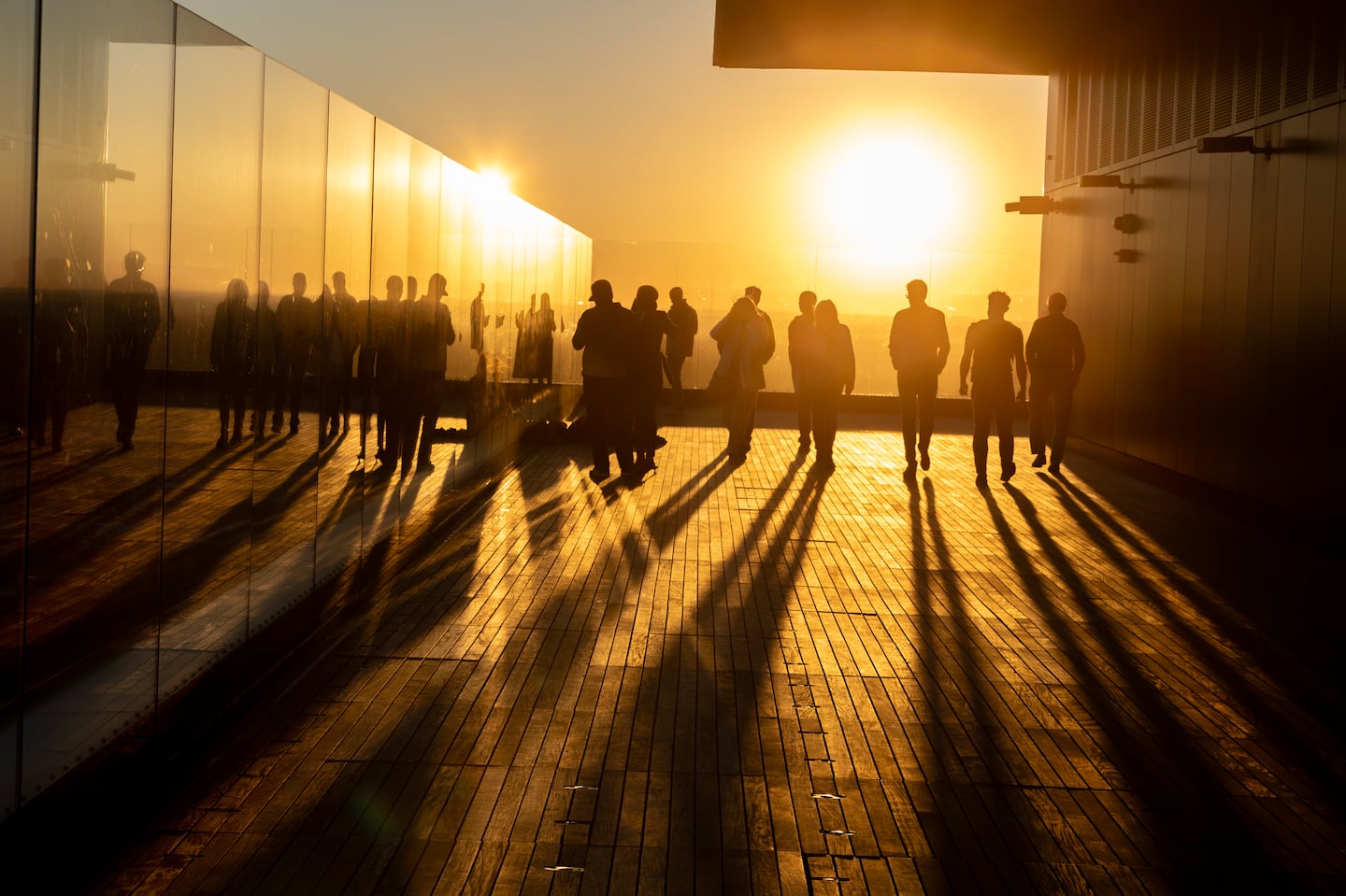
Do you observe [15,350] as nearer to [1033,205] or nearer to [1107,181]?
[1107,181]

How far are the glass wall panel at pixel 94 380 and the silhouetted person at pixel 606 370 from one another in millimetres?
7829

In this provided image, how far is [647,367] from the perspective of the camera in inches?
522

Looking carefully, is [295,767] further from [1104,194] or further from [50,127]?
[1104,194]

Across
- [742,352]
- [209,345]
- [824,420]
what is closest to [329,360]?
[209,345]

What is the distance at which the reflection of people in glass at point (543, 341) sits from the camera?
1638 centimetres

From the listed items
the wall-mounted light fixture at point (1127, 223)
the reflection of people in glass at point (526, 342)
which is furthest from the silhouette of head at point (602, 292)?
the wall-mounted light fixture at point (1127, 223)

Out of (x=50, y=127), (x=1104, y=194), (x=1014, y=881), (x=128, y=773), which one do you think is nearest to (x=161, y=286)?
(x=50, y=127)

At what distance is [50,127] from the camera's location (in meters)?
3.37

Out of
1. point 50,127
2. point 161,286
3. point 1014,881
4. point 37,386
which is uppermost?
point 50,127

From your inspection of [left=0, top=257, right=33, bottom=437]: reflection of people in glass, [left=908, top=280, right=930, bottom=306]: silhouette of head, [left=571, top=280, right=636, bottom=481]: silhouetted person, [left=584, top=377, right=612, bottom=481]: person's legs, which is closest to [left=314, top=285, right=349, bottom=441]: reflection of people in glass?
[left=0, top=257, right=33, bottom=437]: reflection of people in glass

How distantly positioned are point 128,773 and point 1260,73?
10.8 metres

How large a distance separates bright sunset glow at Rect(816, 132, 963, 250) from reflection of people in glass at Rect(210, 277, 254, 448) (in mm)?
21606

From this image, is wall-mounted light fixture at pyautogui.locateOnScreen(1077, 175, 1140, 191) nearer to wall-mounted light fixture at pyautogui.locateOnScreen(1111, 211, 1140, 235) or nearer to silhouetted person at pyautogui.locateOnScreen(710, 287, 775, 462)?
wall-mounted light fixture at pyautogui.locateOnScreen(1111, 211, 1140, 235)

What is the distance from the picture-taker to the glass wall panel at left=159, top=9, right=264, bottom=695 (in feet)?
14.9
